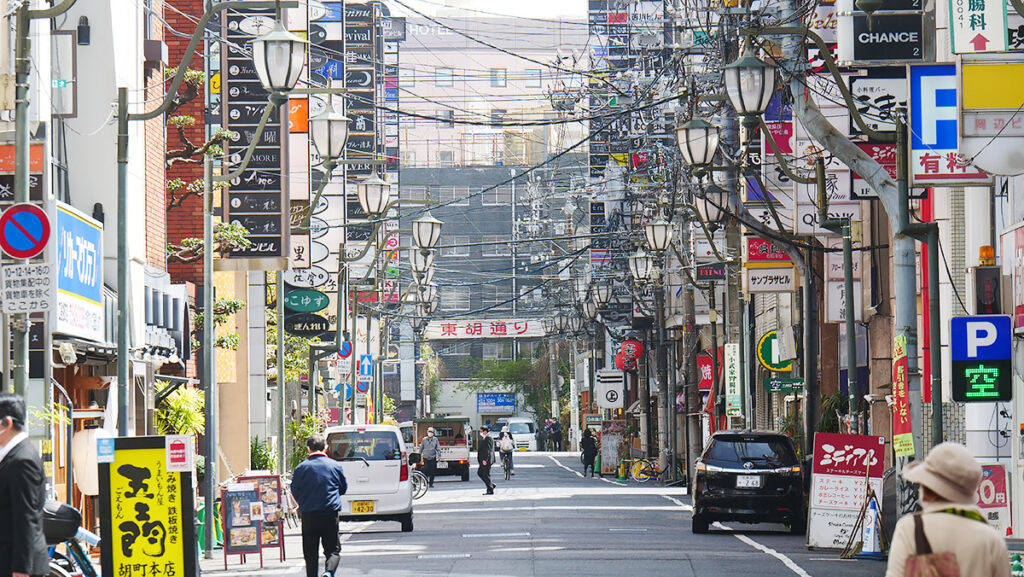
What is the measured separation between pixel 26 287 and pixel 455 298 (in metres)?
114

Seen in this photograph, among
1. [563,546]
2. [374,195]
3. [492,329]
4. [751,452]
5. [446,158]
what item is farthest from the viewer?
[446,158]

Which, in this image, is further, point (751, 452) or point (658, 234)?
point (658, 234)

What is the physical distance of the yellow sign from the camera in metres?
16.3

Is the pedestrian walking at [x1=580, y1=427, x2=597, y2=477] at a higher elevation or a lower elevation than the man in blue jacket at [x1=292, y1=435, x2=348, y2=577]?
lower

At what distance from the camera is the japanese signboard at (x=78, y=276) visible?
1853 centimetres

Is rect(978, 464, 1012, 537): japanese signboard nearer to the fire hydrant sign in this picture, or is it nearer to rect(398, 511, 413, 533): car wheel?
the fire hydrant sign

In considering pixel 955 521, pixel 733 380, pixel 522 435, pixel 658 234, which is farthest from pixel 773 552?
pixel 522 435

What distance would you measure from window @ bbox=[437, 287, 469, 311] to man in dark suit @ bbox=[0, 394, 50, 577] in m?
117

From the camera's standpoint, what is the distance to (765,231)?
32.5 m

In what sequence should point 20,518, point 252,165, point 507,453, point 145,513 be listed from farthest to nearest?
point 507,453, point 252,165, point 145,513, point 20,518

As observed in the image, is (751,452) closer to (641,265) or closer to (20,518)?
(641,265)

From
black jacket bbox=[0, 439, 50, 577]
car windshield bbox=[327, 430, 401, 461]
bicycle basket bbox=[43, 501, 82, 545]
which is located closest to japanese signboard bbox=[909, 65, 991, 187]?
bicycle basket bbox=[43, 501, 82, 545]

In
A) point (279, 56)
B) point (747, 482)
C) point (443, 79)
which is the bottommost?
point (747, 482)

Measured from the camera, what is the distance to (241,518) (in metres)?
21.3
